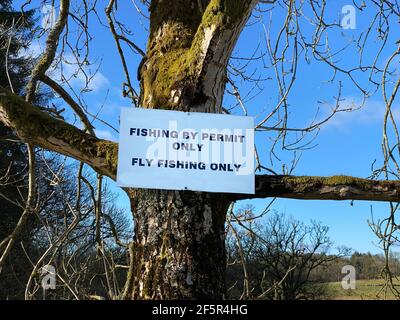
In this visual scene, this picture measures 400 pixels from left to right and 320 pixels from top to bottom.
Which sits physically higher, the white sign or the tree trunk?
the white sign

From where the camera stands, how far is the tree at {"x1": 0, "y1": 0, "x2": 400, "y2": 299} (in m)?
1.31

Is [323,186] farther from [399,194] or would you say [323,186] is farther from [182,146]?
[182,146]

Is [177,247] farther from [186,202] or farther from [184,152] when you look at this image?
[184,152]

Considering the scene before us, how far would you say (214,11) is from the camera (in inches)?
57.2

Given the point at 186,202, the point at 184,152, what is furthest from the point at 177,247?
the point at 184,152

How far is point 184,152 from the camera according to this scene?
1388mm

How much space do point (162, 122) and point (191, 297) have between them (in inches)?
21.2

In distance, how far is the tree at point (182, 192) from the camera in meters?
1.31

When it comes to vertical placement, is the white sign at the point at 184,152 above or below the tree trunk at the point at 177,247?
above

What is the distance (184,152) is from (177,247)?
29 centimetres

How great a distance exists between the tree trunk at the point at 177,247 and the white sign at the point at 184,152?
0.16 feet

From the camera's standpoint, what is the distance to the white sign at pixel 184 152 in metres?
1.37

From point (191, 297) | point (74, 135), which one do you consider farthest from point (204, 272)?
point (74, 135)

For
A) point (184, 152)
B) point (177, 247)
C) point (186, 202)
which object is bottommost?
point (177, 247)
